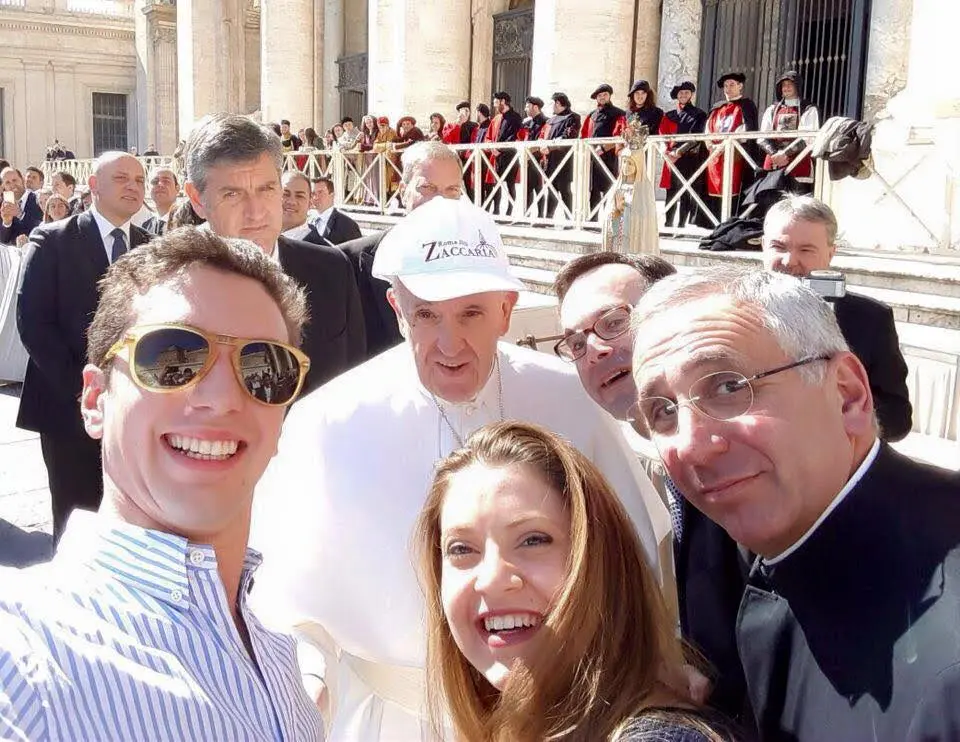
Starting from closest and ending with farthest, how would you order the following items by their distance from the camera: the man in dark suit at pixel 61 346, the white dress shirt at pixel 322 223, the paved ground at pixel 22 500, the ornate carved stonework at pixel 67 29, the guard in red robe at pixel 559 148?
1. the man in dark suit at pixel 61 346
2. the paved ground at pixel 22 500
3. the white dress shirt at pixel 322 223
4. the guard in red robe at pixel 559 148
5. the ornate carved stonework at pixel 67 29

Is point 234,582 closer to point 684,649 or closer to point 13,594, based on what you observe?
point 13,594

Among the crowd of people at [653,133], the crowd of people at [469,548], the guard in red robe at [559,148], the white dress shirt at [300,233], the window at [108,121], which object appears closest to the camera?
the crowd of people at [469,548]

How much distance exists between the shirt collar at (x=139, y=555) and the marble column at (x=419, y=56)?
1520cm

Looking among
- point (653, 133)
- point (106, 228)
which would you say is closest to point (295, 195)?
point (106, 228)

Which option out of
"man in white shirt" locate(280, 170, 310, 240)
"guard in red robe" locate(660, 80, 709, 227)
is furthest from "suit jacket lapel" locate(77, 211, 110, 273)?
"guard in red robe" locate(660, 80, 709, 227)

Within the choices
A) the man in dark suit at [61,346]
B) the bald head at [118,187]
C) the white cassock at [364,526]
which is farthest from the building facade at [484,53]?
the white cassock at [364,526]

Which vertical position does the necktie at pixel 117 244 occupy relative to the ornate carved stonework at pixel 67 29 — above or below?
below

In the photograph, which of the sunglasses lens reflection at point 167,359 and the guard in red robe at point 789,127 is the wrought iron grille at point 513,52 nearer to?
the guard in red robe at point 789,127

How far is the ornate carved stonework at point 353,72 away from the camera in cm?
2220

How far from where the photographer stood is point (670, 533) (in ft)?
7.48

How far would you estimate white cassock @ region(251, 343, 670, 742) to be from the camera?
2.11 metres

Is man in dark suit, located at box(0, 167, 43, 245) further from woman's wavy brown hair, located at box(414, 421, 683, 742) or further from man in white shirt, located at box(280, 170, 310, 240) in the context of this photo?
woman's wavy brown hair, located at box(414, 421, 683, 742)

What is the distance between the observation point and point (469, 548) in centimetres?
157

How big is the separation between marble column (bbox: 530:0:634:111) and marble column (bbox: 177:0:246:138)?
1663 cm
